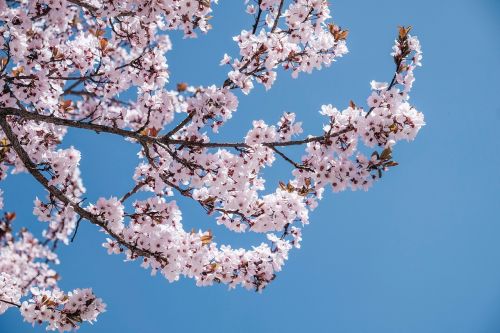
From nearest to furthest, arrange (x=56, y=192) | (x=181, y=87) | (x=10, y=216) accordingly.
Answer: (x=56, y=192), (x=181, y=87), (x=10, y=216)

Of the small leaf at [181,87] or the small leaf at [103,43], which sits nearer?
the small leaf at [103,43]

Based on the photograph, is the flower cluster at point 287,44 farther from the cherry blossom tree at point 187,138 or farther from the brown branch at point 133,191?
the brown branch at point 133,191

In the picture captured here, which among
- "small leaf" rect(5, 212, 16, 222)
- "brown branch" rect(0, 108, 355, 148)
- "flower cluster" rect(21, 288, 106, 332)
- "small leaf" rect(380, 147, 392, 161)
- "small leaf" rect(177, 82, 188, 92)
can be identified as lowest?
"flower cluster" rect(21, 288, 106, 332)

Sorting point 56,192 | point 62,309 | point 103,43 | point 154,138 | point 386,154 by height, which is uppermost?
point 103,43

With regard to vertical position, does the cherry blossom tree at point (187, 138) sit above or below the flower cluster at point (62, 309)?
above

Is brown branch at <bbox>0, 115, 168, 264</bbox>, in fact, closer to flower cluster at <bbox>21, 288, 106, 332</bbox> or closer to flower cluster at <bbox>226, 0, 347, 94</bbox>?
flower cluster at <bbox>21, 288, 106, 332</bbox>

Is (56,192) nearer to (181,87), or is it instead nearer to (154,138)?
(154,138)

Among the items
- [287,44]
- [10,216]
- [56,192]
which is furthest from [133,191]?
[10,216]

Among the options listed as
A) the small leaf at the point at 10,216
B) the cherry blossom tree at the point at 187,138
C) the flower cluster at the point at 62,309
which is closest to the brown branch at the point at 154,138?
the cherry blossom tree at the point at 187,138

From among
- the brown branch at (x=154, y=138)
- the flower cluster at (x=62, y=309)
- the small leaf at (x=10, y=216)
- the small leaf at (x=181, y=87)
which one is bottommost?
the flower cluster at (x=62, y=309)

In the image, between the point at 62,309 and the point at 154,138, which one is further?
the point at 62,309

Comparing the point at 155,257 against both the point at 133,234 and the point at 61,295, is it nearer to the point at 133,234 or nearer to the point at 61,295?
the point at 133,234

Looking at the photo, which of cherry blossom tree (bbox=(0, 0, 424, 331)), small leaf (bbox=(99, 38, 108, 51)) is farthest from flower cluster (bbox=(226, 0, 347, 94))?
small leaf (bbox=(99, 38, 108, 51))

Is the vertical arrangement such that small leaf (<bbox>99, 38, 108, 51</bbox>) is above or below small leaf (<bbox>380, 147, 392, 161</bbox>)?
above
